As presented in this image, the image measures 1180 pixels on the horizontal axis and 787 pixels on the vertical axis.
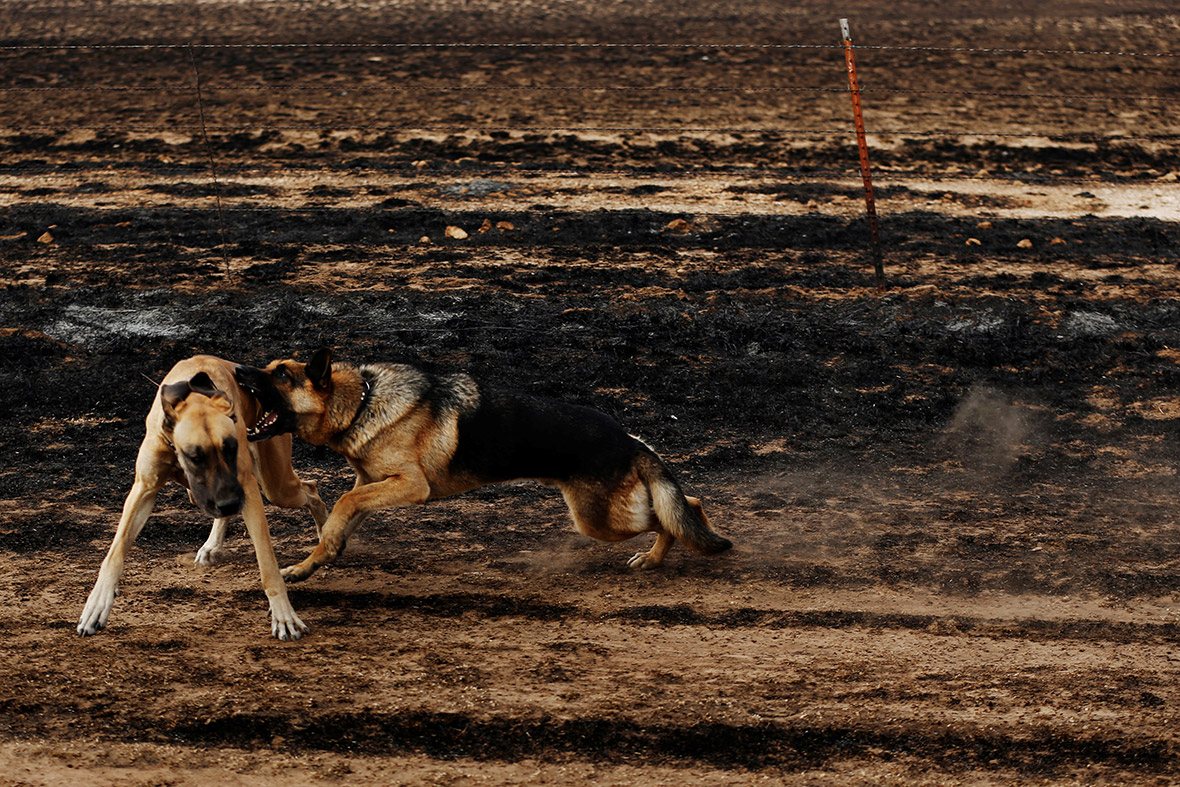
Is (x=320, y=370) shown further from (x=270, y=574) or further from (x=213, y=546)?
(x=213, y=546)

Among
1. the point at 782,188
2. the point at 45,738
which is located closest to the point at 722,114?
the point at 782,188

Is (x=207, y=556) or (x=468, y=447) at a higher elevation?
(x=468, y=447)

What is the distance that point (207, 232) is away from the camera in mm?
14000

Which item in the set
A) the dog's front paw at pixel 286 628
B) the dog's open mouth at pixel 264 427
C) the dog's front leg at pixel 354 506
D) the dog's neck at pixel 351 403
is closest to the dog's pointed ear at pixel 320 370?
the dog's neck at pixel 351 403

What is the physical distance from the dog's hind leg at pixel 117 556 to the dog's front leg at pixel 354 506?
0.96 meters

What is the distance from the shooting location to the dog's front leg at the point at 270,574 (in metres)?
6.12

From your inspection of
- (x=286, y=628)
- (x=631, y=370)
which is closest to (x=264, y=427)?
(x=286, y=628)

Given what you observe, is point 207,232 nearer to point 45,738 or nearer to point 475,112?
point 475,112

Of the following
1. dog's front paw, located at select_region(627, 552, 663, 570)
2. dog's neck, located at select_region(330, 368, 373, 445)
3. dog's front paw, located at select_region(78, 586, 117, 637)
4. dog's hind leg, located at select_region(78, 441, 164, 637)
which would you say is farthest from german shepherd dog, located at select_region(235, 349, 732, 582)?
dog's front paw, located at select_region(78, 586, 117, 637)

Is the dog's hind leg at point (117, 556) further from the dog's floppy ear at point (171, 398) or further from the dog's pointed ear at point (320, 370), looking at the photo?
the dog's pointed ear at point (320, 370)

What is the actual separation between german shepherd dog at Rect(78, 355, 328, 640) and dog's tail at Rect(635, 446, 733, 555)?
89.2 inches

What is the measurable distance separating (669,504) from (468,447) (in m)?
1.31

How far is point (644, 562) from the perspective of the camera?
7375 millimetres

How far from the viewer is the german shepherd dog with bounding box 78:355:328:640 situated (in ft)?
19.0
